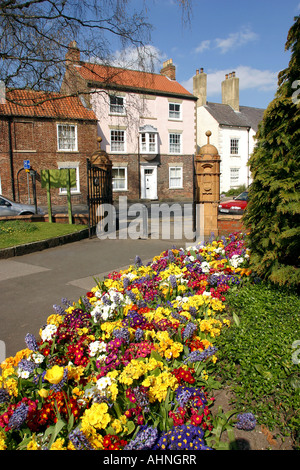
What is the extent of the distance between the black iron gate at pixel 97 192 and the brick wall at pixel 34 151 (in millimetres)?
12912

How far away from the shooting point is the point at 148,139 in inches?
1163

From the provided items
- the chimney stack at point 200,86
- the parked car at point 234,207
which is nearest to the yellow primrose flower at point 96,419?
the parked car at point 234,207

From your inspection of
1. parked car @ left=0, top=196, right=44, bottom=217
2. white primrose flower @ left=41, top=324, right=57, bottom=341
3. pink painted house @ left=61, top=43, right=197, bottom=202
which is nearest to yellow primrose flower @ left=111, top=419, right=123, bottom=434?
white primrose flower @ left=41, top=324, right=57, bottom=341

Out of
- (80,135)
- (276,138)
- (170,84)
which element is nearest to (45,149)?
(80,135)

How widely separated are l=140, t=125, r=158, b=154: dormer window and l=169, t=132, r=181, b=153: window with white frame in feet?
6.02

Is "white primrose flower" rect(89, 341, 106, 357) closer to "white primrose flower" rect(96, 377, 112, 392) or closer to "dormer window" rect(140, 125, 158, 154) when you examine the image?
"white primrose flower" rect(96, 377, 112, 392)

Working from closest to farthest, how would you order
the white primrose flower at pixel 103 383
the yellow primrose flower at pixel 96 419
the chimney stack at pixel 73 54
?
the yellow primrose flower at pixel 96 419 → the white primrose flower at pixel 103 383 → the chimney stack at pixel 73 54

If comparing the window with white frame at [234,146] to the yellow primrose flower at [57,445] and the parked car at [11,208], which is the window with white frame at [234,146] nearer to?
the parked car at [11,208]

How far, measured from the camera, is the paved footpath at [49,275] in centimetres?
455

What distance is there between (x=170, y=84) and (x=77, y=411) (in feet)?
109

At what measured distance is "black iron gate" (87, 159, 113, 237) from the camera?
11648mm

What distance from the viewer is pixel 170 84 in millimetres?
31703

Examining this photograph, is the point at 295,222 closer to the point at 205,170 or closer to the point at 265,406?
the point at 265,406

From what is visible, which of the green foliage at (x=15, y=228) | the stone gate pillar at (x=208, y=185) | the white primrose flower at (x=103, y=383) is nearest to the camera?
the white primrose flower at (x=103, y=383)
